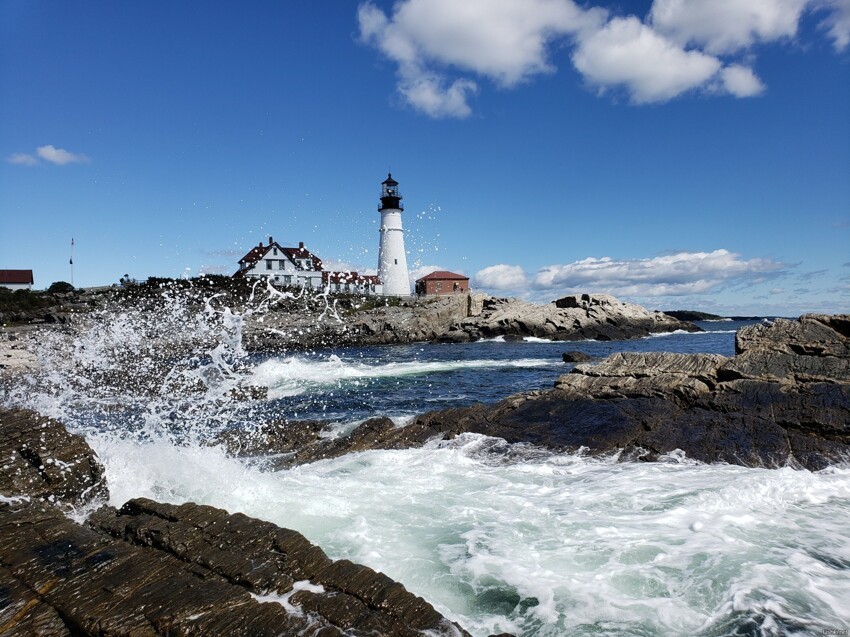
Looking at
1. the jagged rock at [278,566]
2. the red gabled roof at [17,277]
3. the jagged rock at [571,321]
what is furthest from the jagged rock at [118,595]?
the red gabled roof at [17,277]

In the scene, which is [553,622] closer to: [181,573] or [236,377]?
[181,573]

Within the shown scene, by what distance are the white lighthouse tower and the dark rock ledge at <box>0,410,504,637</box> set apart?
64.8 meters

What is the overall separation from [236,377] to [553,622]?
2313 centimetres

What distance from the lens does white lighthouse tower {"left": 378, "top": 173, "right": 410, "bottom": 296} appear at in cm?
6962

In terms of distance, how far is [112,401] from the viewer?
19.8 m

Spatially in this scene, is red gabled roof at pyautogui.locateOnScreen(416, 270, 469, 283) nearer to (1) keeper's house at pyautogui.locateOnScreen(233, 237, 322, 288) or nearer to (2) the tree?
(1) keeper's house at pyautogui.locateOnScreen(233, 237, 322, 288)

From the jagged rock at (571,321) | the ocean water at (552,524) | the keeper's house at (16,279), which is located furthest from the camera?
the keeper's house at (16,279)

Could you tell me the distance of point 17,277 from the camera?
7031 cm

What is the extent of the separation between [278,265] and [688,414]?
65.8m

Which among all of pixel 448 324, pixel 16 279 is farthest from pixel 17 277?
pixel 448 324

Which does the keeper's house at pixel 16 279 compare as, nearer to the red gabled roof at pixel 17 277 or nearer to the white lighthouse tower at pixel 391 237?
the red gabled roof at pixel 17 277

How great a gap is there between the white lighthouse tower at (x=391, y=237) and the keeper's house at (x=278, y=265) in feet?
33.1

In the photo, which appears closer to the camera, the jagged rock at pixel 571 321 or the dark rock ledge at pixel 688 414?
the dark rock ledge at pixel 688 414

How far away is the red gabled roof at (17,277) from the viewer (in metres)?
69.4
